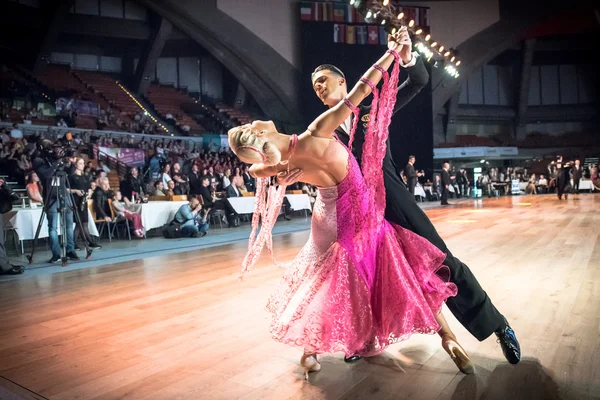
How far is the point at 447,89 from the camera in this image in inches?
856

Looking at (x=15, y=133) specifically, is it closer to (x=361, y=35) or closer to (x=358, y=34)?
(x=358, y=34)

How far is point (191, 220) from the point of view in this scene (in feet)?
23.5

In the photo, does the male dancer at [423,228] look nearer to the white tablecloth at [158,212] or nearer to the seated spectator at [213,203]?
the white tablecloth at [158,212]

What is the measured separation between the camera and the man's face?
5.72 ft

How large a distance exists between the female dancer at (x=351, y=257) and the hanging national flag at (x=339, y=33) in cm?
1632

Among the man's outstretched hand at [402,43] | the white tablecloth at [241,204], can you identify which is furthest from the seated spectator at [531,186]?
the man's outstretched hand at [402,43]

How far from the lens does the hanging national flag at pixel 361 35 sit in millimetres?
17188

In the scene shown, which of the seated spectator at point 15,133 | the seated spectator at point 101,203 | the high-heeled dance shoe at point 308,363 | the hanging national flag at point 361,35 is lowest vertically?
the high-heeled dance shoe at point 308,363

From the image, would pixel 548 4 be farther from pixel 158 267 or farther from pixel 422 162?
pixel 158 267

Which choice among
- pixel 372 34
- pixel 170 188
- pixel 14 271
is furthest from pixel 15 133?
pixel 372 34

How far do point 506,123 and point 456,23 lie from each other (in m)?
9.62

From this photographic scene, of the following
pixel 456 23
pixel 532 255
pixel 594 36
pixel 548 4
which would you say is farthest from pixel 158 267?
pixel 594 36

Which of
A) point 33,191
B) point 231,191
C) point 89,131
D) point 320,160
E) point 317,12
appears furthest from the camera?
point 317,12

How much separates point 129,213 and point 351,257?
6.14 m
